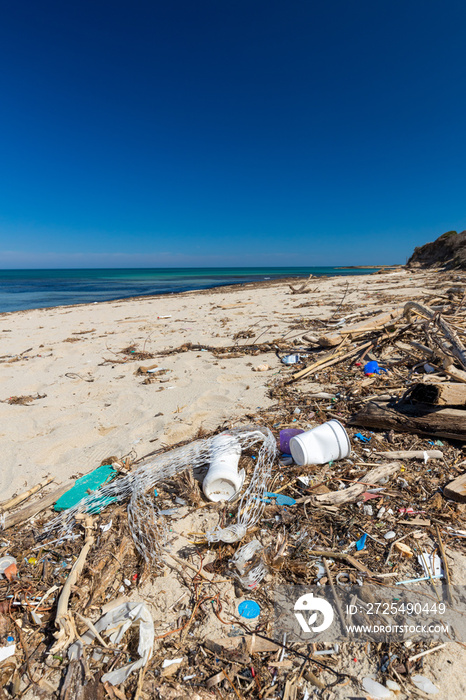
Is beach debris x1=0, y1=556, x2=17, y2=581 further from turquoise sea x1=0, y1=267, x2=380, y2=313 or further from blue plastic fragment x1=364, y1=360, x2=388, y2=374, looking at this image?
turquoise sea x1=0, y1=267, x2=380, y2=313

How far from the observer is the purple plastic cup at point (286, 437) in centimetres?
263

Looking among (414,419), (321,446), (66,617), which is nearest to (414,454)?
(414,419)

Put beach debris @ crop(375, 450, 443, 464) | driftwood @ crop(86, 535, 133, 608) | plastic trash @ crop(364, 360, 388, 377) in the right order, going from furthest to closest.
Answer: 1. plastic trash @ crop(364, 360, 388, 377)
2. beach debris @ crop(375, 450, 443, 464)
3. driftwood @ crop(86, 535, 133, 608)

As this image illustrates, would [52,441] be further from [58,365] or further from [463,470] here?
[463,470]

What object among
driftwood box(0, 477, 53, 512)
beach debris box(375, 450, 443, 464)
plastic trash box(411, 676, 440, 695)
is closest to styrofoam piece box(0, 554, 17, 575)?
Answer: driftwood box(0, 477, 53, 512)

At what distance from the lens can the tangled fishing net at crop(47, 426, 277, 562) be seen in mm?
1866

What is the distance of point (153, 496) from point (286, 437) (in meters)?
1.13

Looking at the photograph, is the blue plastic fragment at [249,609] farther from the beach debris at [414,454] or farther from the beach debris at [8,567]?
the beach debris at [414,454]

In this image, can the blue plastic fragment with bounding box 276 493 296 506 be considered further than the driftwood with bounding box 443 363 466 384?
No

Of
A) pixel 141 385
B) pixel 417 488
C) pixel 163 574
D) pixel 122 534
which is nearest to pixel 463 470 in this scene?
pixel 417 488

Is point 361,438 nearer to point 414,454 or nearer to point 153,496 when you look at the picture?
point 414,454

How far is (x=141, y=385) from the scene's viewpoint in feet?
14.5

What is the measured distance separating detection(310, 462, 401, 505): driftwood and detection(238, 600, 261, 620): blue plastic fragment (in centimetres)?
71

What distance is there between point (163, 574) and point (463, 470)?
2047 millimetres
